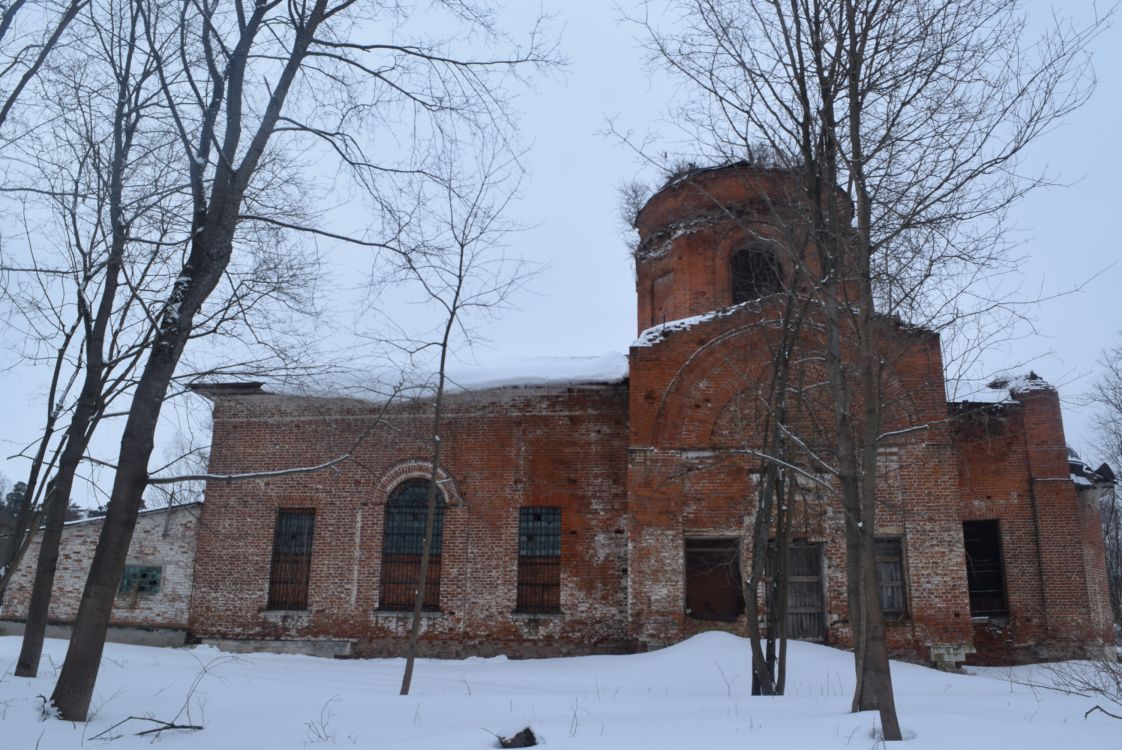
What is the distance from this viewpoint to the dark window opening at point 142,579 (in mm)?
16688

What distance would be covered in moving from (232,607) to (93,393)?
8706 millimetres

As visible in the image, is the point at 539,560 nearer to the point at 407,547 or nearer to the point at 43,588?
the point at 407,547

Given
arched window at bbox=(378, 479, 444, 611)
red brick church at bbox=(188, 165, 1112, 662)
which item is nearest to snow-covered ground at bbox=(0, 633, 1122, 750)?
red brick church at bbox=(188, 165, 1112, 662)

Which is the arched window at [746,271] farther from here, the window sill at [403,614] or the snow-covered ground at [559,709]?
the window sill at [403,614]

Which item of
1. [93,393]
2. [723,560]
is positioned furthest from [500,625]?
[93,393]

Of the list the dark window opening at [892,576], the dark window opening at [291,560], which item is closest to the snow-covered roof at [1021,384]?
the dark window opening at [892,576]

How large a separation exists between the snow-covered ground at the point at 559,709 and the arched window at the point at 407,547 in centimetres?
333

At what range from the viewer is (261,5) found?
7812mm

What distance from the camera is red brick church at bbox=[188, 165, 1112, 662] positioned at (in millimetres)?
14422

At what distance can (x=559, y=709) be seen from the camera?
27.0ft

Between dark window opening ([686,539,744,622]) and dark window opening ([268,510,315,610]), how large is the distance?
7.52 m

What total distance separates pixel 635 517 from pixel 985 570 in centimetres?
750

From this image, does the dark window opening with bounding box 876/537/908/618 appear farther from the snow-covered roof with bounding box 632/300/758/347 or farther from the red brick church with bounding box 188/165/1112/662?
the snow-covered roof with bounding box 632/300/758/347

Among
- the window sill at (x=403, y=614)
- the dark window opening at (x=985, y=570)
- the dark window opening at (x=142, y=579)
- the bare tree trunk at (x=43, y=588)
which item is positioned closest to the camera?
the bare tree trunk at (x=43, y=588)
